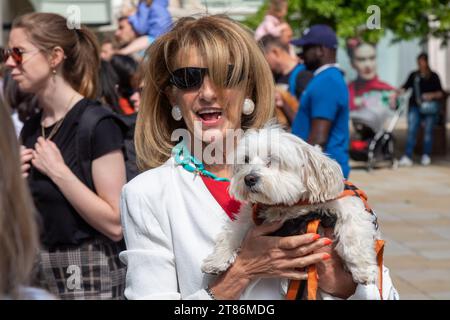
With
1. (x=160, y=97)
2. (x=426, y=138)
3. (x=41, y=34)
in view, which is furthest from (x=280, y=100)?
(x=426, y=138)

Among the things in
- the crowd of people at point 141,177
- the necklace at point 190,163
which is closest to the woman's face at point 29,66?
the crowd of people at point 141,177

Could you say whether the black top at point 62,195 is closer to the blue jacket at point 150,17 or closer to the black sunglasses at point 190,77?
the black sunglasses at point 190,77

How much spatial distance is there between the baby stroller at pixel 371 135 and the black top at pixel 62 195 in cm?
1312

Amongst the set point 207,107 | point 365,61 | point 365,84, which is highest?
point 207,107

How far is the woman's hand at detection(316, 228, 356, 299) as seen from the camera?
2.63m

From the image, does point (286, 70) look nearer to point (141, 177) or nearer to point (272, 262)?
point (141, 177)

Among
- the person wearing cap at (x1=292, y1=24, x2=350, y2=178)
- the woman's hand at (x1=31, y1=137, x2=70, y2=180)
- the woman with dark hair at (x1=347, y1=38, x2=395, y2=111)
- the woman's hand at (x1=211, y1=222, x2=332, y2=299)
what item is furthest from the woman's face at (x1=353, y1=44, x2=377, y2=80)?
the woman's hand at (x1=211, y1=222, x2=332, y2=299)

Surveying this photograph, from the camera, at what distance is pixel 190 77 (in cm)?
281

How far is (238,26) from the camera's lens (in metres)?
2.91

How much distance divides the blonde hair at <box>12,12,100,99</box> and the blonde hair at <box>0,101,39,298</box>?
2.69 meters

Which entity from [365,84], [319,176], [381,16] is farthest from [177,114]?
[365,84]

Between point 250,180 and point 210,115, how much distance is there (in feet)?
0.97

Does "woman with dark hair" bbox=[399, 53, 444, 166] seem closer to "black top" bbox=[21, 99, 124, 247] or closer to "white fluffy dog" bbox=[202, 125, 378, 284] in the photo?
"black top" bbox=[21, 99, 124, 247]
